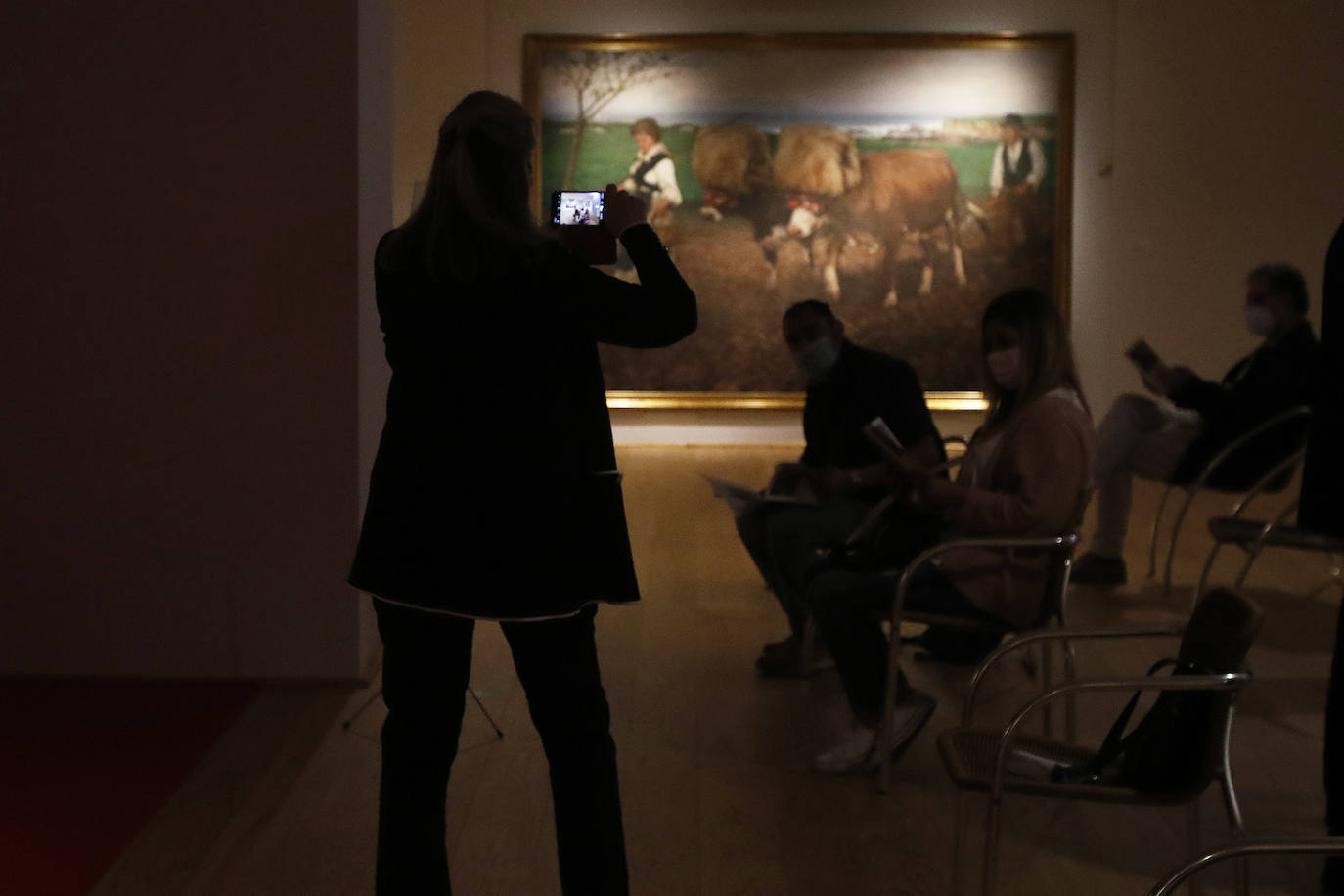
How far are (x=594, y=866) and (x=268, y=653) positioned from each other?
93.2 inches

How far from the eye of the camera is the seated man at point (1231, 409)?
19.0 feet

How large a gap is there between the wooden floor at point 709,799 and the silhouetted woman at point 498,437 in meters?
0.89

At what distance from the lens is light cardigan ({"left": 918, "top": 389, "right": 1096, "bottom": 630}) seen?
3518 mm

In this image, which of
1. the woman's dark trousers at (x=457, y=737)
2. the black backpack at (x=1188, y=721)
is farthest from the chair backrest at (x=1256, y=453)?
the woman's dark trousers at (x=457, y=737)

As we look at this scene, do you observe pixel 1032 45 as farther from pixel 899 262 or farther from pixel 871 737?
pixel 871 737

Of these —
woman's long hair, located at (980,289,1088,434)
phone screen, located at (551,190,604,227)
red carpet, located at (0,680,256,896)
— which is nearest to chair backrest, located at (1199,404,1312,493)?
woman's long hair, located at (980,289,1088,434)

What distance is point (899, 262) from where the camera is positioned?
10.5m

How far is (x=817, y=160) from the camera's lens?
10500 millimetres

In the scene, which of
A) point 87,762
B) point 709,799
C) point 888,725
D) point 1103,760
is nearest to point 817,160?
point 888,725

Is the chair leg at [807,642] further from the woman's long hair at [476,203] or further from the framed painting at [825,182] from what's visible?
the framed painting at [825,182]

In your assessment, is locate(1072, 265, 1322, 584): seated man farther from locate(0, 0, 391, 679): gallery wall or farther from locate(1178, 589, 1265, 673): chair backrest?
locate(1178, 589, 1265, 673): chair backrest

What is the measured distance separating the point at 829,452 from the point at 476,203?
2.58 meters

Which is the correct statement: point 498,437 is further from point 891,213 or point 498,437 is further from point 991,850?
point 891,213

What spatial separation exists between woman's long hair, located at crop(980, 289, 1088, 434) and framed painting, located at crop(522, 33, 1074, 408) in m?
6.71
